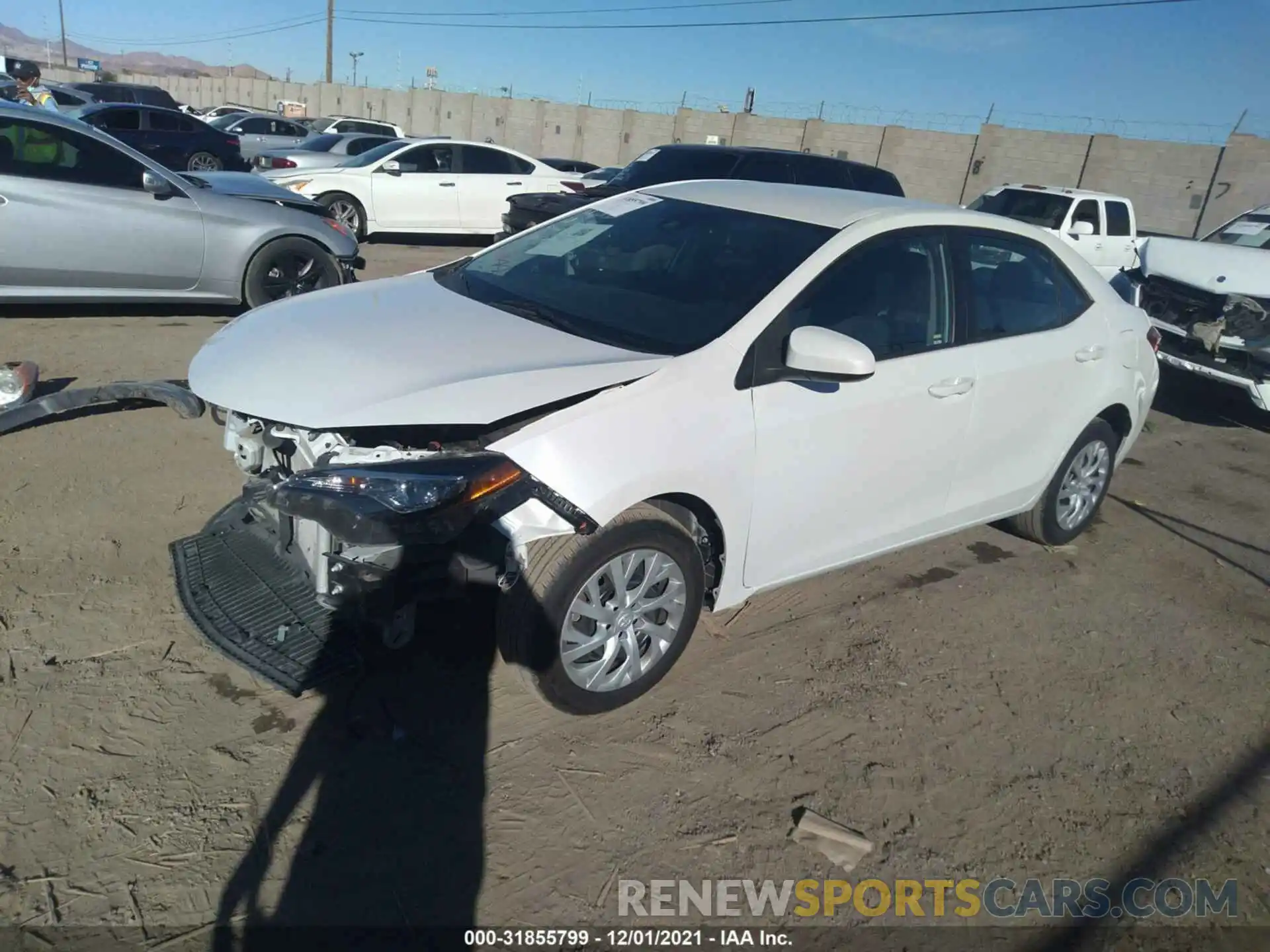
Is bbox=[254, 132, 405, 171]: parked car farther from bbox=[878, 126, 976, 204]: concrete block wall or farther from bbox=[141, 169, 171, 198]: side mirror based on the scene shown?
bbox=[878, 126, 976, 204]: concrete block wall

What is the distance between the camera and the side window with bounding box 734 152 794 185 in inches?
453

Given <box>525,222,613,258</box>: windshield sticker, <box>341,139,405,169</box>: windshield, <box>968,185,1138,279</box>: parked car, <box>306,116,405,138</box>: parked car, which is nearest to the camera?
<box>525,222,613,258</box>: windshield sticker

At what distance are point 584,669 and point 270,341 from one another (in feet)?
5.42

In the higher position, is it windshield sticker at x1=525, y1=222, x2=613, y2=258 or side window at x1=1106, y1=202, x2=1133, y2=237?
side window at x1=1106, y1=202, x2=1133, y2=237

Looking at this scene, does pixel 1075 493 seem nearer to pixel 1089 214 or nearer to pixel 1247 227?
pixel 1247 227

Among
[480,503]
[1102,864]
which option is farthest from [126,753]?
[1102,864]

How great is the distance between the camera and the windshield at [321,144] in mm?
17547

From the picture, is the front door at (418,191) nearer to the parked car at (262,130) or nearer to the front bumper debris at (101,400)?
the front bumper debris at (101,400)

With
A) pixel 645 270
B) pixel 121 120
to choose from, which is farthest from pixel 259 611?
pixel 121 120

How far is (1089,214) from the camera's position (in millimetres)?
13820

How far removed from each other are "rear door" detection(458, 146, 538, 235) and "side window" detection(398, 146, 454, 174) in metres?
0.17

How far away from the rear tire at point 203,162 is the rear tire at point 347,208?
7.50 meters

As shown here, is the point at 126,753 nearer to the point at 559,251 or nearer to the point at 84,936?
the point at 84,936

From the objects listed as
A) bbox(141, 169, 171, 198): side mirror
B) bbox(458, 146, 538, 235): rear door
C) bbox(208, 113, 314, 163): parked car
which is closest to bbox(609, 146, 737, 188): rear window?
bbox(458, 146, 538, 235): rear door
